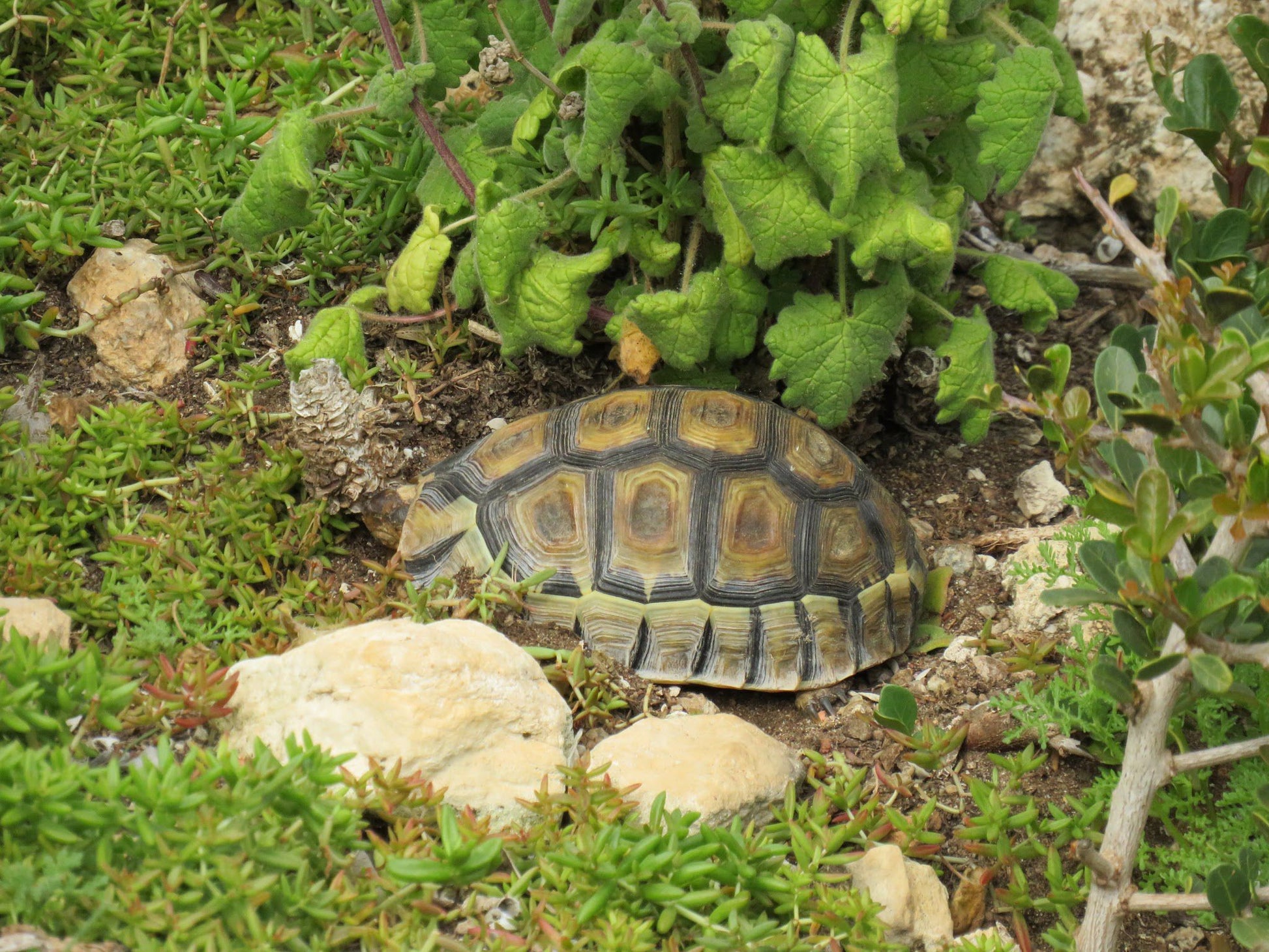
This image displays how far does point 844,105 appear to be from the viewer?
3.02 metres

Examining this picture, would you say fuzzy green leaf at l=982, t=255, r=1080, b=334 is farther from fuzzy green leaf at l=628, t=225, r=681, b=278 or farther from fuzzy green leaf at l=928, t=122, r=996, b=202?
fuzzy green leaf at l=628, t=225, r=681, b=278

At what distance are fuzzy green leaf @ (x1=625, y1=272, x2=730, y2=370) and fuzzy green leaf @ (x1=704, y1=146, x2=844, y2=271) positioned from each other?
234 mm

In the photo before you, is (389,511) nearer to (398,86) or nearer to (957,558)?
(398,86)

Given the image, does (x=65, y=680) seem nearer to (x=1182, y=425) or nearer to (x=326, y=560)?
(x=326, y=560)

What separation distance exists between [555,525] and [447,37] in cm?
160

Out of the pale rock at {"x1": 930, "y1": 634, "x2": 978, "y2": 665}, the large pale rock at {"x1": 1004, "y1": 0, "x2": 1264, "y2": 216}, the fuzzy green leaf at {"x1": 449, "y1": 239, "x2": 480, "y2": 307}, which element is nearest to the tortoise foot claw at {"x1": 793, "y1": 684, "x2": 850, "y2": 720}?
the pale rock at {"x1": 930, "y1": 634, "x2": 978, "y2": 665}

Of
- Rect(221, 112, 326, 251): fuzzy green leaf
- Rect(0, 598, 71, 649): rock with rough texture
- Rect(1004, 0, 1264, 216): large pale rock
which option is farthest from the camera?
Rect(1004, 0, 1264, 216): large pale rock

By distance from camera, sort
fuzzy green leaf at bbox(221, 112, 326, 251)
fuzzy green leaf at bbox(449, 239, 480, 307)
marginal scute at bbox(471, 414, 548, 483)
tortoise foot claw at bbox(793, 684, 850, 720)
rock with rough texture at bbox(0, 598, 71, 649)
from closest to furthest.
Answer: rock with rough texture at bbox(0, 598, 71, 649) → fuzzy green leaf at bbox(221, 112, 326, 251) → tortoise foot claw at bbox(793, 684, 850, 720) → marginal scute at bbox(471, 414, 548, 483) → fuzzy green leaf at bbox(449, 239, 480, 307)

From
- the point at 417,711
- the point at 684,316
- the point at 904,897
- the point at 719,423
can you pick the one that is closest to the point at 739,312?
the point at 684,316

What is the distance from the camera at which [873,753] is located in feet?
10.4

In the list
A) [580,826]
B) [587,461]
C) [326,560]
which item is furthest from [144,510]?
[580,826]

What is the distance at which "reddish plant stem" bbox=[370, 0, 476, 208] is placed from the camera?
3.47m

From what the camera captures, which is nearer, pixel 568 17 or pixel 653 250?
pixel 568 17

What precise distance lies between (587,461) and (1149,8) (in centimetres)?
312
